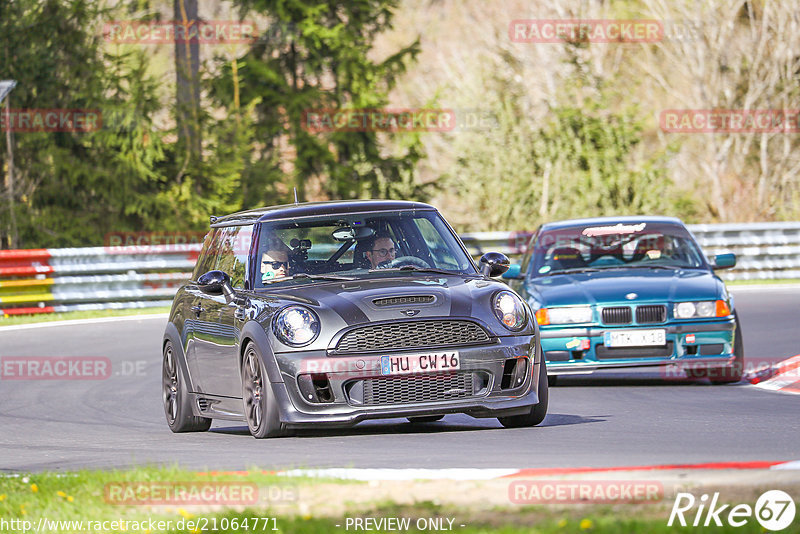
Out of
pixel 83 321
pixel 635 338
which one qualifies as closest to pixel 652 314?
pixel 635 338

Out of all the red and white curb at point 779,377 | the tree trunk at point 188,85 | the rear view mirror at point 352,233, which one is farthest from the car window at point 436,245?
the tree trunk at point 188,85

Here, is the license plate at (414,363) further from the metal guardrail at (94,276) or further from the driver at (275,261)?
the metal guardrail at (94,276)

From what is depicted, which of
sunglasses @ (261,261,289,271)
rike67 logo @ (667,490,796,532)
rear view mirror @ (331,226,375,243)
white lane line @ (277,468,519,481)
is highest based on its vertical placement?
rear view mirror @ (331,226,375,243)

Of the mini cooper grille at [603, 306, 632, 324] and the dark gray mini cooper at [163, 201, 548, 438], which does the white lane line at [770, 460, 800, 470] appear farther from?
the mini cooper grille at [603, 306, 632, 324]

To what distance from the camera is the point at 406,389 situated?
8938mm

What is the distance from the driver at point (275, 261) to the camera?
992 cm

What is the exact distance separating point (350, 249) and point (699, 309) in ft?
13.9

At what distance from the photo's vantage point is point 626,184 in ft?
110

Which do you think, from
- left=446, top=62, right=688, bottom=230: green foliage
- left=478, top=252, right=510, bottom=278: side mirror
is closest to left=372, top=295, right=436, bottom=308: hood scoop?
left=478, top=252, right=510, bottom=278: side mirror

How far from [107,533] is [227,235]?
512 centimetres

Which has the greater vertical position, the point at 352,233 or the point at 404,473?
the point at 352,233

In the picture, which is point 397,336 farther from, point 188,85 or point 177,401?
point 188,85

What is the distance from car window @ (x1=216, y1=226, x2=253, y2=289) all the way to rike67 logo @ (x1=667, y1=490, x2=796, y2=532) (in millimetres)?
5062

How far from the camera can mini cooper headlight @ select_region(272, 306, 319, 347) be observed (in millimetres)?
8953
